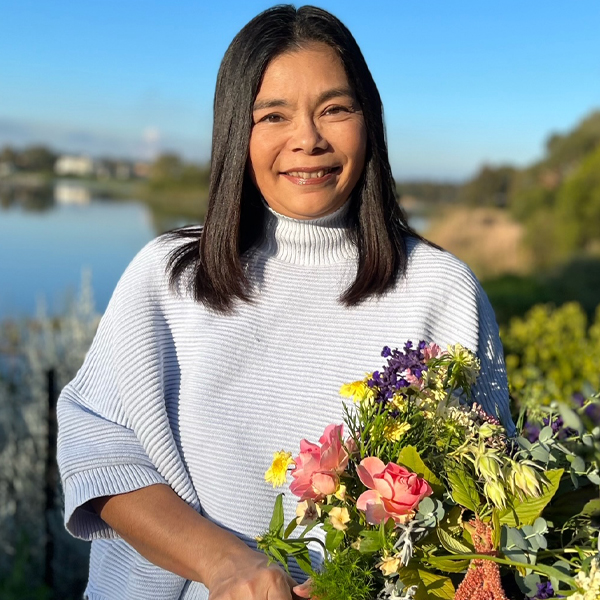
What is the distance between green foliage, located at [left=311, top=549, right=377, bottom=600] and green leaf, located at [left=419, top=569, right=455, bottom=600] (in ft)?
0.26

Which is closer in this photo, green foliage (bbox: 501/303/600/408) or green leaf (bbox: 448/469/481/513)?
green leaf (bbox: 448/469/481/513)

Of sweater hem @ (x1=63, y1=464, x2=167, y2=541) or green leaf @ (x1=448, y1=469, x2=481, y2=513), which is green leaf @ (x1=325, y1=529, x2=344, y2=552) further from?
sweater hem @ (x1=63, y1=464, x2=167, y2=541)

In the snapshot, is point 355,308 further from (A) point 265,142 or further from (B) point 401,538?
(B) point 401,538

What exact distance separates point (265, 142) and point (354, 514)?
1016mm

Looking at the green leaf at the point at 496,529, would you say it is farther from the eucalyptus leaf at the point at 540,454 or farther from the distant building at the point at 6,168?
the distant building at the point at 6,168

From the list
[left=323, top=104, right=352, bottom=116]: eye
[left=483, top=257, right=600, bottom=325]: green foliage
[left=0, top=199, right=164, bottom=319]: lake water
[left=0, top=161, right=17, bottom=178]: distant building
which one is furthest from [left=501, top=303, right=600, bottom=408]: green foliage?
[left=0, top=161, right=17, bottom=178]: distant building

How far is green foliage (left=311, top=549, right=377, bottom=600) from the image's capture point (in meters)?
1.04

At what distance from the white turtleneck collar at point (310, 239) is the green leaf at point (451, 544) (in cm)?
101

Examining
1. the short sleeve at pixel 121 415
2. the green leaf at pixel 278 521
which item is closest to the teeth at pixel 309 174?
the short sleeve at pixel 121 415

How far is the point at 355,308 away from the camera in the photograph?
6.02 feet

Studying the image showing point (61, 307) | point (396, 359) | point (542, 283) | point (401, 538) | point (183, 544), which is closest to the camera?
point (401, 538)

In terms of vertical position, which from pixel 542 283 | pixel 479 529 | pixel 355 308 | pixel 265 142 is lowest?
pixel 542 283

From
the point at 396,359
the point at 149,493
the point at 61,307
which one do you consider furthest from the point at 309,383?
the point at 61,307

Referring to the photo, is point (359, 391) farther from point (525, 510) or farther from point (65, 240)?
Answer: point (65, 240)
